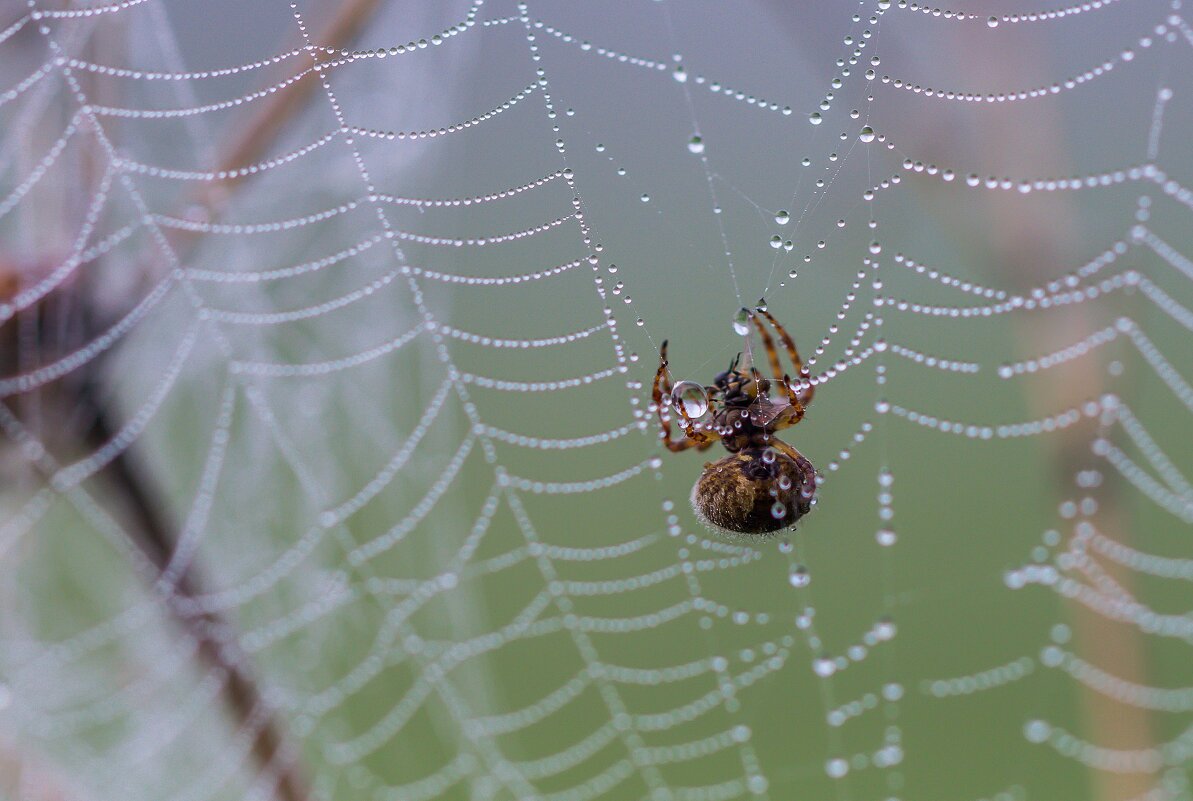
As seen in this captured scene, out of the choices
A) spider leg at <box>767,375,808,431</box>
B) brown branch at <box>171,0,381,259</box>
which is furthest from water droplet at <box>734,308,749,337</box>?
brown branch at <box>171,0,381,259</box>

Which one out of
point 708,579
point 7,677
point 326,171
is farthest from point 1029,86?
point 7,677

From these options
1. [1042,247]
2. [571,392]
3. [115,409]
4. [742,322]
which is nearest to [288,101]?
[115,409]

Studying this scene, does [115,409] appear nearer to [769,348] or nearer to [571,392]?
[769,348]

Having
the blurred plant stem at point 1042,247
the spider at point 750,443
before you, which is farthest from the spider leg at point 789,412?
the blurred plant stem at point 1042,247

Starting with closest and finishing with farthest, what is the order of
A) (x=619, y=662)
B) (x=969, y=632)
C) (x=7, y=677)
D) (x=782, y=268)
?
1. (x=782, y=268)
2. (x=7, y=677)
3. (x=969, y=632)
4. (x=619, y=662)

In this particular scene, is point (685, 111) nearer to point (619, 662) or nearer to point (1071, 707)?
point (619, 662)

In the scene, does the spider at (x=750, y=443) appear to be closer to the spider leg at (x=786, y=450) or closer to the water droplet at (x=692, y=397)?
the spider leg at (x=786, y=450)

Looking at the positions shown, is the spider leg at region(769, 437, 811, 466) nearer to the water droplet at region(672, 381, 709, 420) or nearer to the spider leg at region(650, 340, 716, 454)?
the spider leg at region(650, 340, 716, 454)
